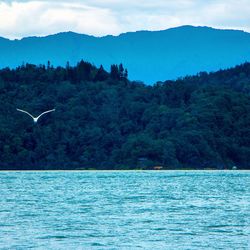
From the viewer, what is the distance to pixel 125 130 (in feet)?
592

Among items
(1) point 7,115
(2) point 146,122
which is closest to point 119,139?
(2) point 146,122

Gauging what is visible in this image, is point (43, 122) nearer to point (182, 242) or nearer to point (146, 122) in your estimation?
point (146, 122)

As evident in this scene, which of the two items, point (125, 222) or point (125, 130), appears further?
point (125, 130)

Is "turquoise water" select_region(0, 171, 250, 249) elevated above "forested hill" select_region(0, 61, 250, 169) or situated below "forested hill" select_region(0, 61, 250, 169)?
below

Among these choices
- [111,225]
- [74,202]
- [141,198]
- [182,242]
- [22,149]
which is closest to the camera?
[182,242]

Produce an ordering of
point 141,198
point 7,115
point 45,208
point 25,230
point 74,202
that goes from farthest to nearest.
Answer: point 7,115, point 141,198, point 74,202, point 45,208, point 25,230

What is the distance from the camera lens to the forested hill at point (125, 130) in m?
168

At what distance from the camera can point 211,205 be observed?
208 feet

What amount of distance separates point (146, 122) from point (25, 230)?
139882 mm

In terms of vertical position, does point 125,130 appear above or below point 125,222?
above

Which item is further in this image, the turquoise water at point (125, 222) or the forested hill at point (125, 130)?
the forested hill at point (125, 130)

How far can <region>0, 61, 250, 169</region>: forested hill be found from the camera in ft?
551

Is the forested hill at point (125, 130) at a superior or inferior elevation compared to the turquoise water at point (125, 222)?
superior

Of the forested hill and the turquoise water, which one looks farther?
the forested hill
